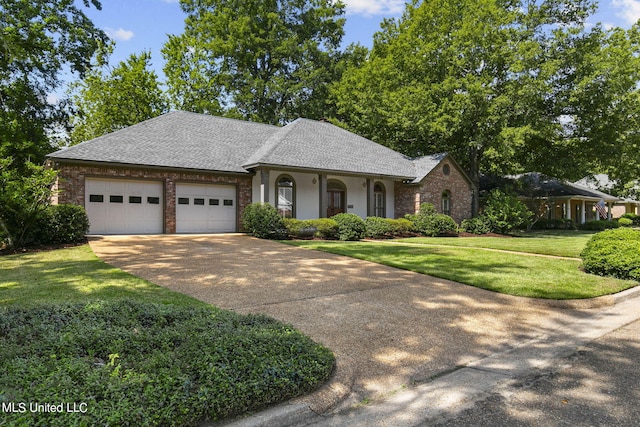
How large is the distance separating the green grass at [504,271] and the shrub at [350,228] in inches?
159

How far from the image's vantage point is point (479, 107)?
68.6 ft

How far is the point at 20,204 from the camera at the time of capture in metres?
11.1

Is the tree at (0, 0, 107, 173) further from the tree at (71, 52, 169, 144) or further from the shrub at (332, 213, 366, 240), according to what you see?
the shrub at (332, 213, 366, 240)

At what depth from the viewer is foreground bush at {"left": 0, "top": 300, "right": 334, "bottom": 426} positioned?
245cm

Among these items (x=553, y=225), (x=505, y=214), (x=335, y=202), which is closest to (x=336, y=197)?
(x=335, y=202)

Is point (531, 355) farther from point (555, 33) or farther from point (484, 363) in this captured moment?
point (555, 33)

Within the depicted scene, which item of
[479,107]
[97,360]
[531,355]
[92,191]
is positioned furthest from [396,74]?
[97,360]

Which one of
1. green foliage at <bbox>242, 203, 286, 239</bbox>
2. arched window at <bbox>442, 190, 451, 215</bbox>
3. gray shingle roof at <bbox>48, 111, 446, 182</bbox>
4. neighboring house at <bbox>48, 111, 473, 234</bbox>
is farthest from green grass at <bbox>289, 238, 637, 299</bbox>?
arched window at <bbox>442, 190, 451, 215</bbox>

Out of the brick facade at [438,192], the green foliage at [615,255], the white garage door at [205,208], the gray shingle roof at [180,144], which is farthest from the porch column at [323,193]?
the green foliage at [615,255]

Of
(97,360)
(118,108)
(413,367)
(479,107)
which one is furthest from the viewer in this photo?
(118,108)

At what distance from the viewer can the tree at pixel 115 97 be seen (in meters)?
30.3

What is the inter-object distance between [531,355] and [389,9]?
29.6 metres

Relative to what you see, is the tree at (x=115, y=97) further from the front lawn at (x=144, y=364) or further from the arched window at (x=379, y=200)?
the front lawn at (x=144, y=364)

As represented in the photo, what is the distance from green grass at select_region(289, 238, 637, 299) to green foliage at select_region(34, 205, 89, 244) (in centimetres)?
777
